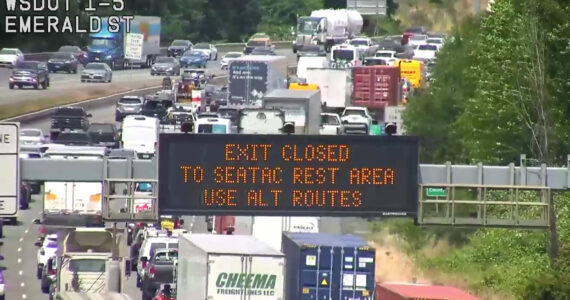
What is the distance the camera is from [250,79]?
82375mm

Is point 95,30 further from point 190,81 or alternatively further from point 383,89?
point 383,89

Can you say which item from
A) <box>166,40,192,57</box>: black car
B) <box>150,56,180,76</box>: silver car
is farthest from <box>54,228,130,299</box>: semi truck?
<box>166,40,192,57</box>: black car

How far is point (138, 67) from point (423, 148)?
165 ft

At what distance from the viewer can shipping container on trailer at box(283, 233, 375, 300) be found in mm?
39406

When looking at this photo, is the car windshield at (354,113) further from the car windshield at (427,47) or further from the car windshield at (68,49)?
the car windshield at (427,47)

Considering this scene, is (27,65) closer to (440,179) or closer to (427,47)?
(427,47)

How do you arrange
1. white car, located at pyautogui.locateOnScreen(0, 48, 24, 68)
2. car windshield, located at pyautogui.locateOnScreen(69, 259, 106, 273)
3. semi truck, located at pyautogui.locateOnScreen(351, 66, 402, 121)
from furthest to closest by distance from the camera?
white car, located at pyautogui.locateOnScreen(0, 48, 24, 68)
semi truck, located at pyautogui.locateOnScreen(351, 66, 402, 121)
car windshield, located at pyautogui.locateOnScreen(69, 259, 106, 273)

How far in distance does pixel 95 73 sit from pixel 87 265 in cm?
5683

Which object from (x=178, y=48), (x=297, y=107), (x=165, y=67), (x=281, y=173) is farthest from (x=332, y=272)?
(x=178, y=48)

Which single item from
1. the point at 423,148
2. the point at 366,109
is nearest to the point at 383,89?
the point at 366,109

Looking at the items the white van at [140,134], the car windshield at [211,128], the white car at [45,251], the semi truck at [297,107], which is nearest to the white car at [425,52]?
the white van at [140,134]

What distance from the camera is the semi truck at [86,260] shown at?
4359 cm

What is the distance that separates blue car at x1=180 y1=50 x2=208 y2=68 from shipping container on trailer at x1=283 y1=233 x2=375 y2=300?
249 feet

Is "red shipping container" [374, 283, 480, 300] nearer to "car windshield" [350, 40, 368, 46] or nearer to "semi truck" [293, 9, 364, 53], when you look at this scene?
"car windshield" [350, 40, 368, 46]
